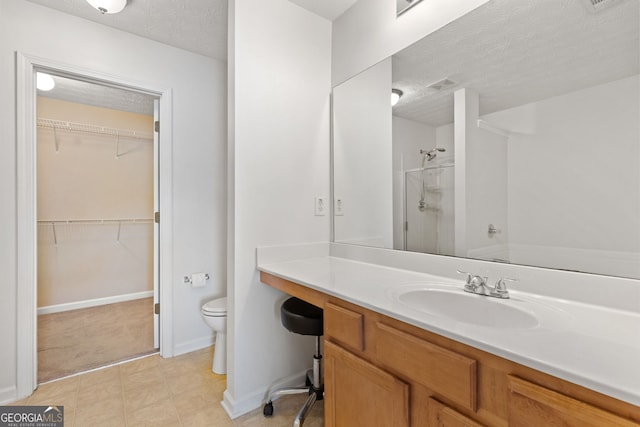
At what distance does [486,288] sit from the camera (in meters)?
1.11

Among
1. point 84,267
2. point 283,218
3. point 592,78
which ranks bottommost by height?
point 84,267

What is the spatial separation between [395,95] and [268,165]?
2.79 ft

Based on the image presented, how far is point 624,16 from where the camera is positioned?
3.12 ft

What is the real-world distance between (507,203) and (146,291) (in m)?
4.22

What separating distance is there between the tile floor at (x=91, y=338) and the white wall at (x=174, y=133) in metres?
0.39

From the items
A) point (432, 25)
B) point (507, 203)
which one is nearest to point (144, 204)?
point (432, 25)

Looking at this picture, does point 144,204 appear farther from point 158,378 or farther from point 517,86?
point 517,86

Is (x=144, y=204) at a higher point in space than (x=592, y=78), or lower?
lower

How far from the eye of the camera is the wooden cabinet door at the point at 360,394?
947 millimetres

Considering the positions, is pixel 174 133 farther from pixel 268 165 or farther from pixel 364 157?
pixel 364 157

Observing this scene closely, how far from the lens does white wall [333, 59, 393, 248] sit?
1759mm

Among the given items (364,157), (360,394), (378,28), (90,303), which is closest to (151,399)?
(360,394)

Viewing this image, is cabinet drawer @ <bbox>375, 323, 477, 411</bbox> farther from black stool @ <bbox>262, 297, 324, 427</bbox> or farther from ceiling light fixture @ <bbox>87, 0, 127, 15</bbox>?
ceiling light fixture @ <bbox>87, 0, 127, 15</bbox>

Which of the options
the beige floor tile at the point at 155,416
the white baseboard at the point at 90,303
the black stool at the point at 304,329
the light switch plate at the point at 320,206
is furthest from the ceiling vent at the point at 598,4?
the white baseboard at the point at 90,303
